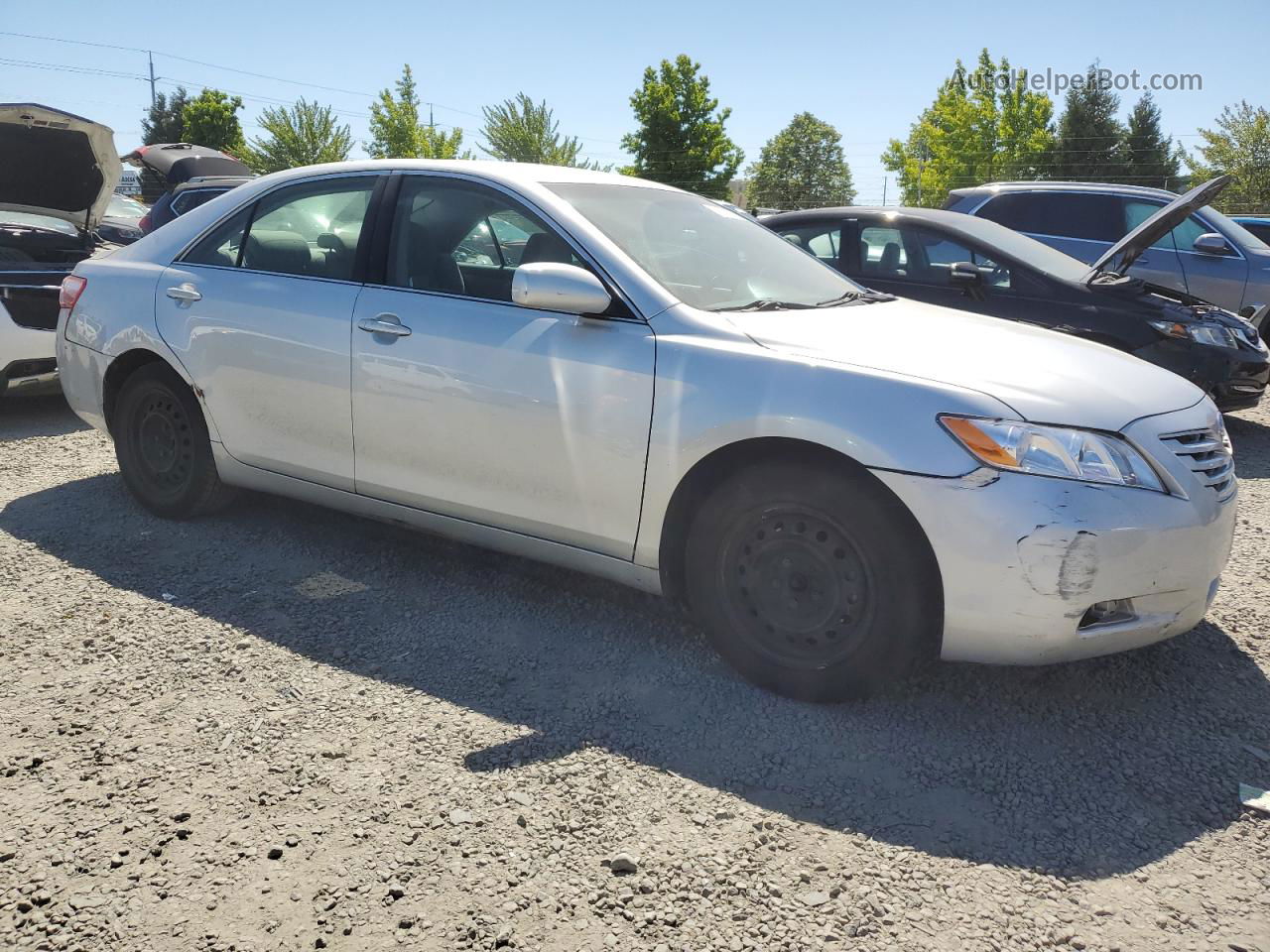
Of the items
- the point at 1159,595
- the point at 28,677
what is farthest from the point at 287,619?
the point at 1159,595

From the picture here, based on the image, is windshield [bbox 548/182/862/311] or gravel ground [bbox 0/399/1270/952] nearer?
gravel ground [bbox 0/399/1270/952]

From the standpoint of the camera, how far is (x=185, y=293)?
14.6 ft

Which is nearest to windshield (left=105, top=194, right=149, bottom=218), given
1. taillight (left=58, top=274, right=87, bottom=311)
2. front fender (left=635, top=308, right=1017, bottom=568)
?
taillight (left=58, top=274, right=87, bottom=311)

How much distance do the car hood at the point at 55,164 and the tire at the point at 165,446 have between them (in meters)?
3.00

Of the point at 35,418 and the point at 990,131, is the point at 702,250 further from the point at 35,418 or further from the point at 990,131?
the point at 990,131

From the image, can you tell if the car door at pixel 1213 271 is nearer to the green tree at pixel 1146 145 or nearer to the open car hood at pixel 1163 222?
the open car hood at pixel 1163 222

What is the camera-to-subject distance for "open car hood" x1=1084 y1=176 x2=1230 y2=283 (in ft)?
18.9

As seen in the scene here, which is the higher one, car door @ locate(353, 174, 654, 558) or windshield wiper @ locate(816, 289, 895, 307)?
windshield wiper @ locate(816, 289, 895, 307)

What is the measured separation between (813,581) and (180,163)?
18.4m

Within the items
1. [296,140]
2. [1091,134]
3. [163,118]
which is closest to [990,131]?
[1091,134]

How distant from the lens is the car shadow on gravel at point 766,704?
2.63 m

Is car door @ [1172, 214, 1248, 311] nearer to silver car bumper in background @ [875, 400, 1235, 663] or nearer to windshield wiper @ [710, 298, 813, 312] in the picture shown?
windshield wiper @ [710, 298, 813, 312]

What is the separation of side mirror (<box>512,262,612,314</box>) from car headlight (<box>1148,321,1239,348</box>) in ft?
16.4

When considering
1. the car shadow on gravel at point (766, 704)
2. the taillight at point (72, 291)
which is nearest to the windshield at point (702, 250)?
the car shadow on gravel at point (766, 704)
